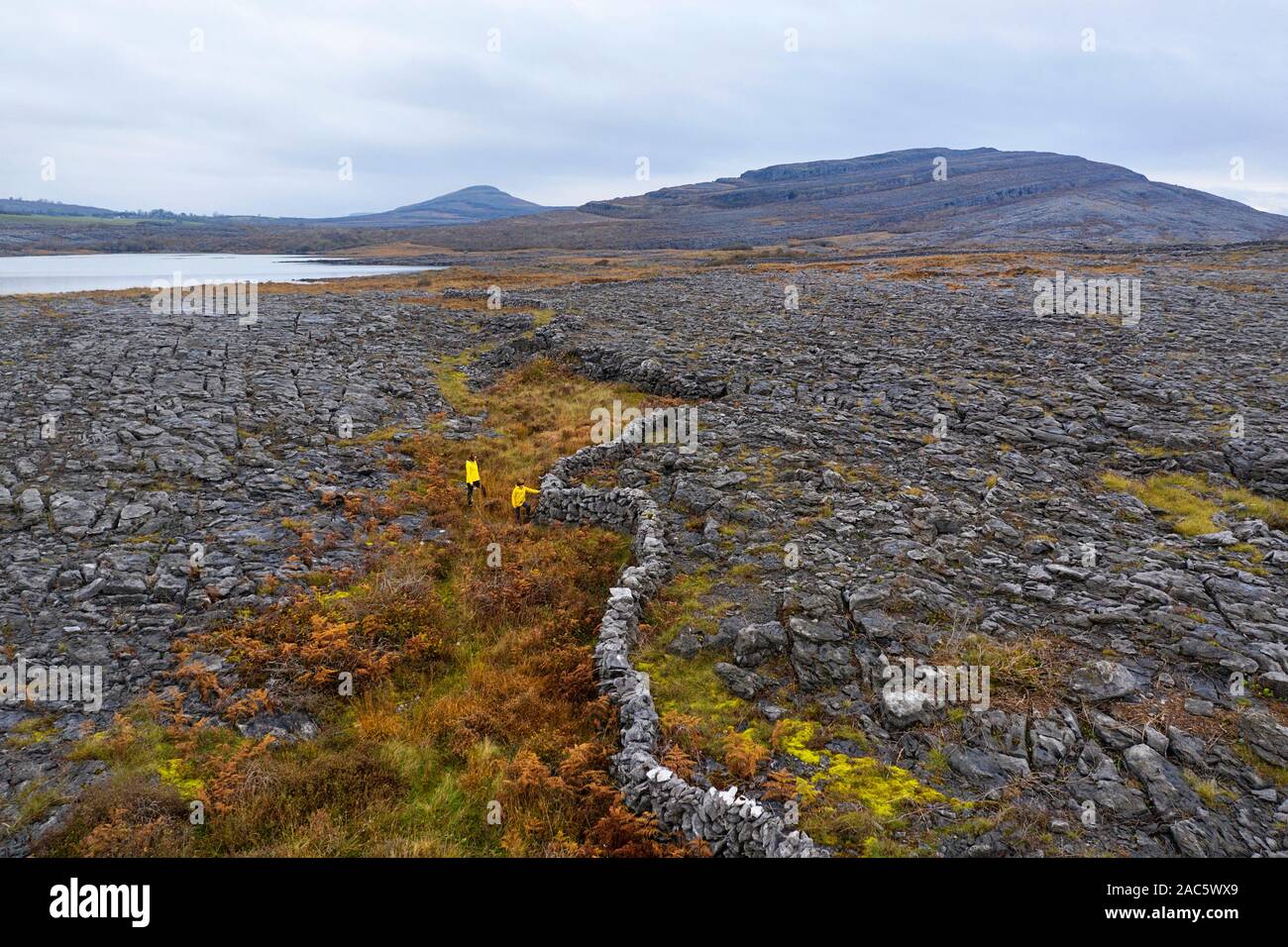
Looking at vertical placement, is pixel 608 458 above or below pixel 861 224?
below

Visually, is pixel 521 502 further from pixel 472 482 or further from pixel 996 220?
pixel 996 220

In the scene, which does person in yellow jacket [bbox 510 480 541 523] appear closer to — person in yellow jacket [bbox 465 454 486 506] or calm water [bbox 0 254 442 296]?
person in yellow jacket [bbox 465 454 486 506]

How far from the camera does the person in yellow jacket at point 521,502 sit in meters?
19.5

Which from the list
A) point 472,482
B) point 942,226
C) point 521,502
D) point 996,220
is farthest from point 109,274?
point 996,220

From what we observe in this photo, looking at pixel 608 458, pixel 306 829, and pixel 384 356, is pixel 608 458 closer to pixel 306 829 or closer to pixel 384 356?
pixel 306 829

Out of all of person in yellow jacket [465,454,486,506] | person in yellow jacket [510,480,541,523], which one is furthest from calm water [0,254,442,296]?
person in yellow jacket [510,480,541,523]

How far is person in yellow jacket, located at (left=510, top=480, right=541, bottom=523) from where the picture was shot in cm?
1950

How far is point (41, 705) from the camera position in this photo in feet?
36.6

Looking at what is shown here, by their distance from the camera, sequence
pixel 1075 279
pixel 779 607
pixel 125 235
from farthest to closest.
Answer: pixel 125 235
pixel 1075 279
pixel 779 607

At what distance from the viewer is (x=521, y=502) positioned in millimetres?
19578

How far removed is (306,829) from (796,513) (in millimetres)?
13052

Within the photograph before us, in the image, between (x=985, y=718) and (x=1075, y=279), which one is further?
(x=1075, y=279)
